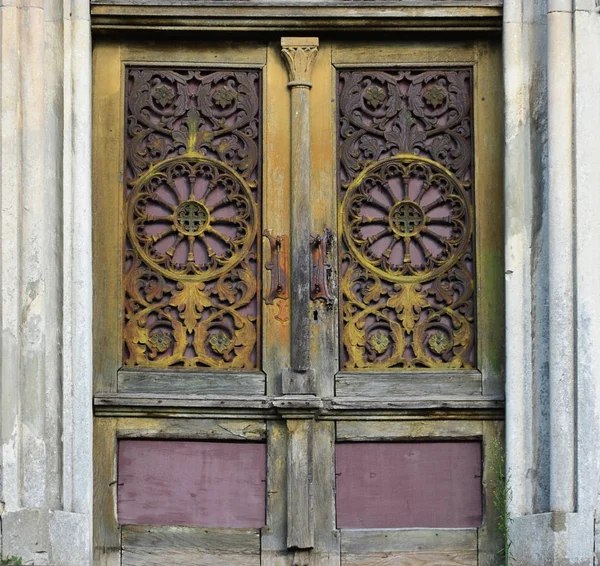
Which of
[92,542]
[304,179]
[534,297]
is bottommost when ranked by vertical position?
[92,542]

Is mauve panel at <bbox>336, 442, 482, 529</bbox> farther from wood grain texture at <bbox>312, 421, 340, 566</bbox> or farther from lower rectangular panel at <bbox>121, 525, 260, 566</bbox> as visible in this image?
lower rectangular panel at <bbox>121, 525, 260, 566</bbox>

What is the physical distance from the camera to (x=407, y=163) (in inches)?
251

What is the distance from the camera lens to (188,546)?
6250mm

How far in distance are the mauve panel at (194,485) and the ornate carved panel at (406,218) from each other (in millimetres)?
732

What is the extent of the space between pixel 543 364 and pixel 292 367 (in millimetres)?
1203

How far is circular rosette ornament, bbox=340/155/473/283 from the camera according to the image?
6336 millimetres

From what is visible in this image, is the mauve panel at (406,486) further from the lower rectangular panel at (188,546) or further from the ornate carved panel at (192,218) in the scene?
the ornate carved panel at (192,218)

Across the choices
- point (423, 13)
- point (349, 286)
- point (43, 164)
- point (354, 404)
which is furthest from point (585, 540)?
point (43, 164)

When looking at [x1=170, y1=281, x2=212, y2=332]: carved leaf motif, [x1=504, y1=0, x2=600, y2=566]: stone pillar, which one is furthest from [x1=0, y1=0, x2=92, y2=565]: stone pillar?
[x1=504, y1=0, x2=600, y2=566]: stone pillar

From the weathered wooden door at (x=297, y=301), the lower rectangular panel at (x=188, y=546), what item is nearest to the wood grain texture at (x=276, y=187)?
the weathered wooden door at (x=297, y=301)

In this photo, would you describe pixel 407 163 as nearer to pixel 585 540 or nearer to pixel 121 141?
pixel 121 141

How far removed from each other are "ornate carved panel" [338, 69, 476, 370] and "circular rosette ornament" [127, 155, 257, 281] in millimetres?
522

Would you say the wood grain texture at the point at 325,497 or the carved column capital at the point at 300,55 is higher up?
the carved column capital at the point at 300,55

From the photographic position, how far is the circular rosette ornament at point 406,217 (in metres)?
6.34
